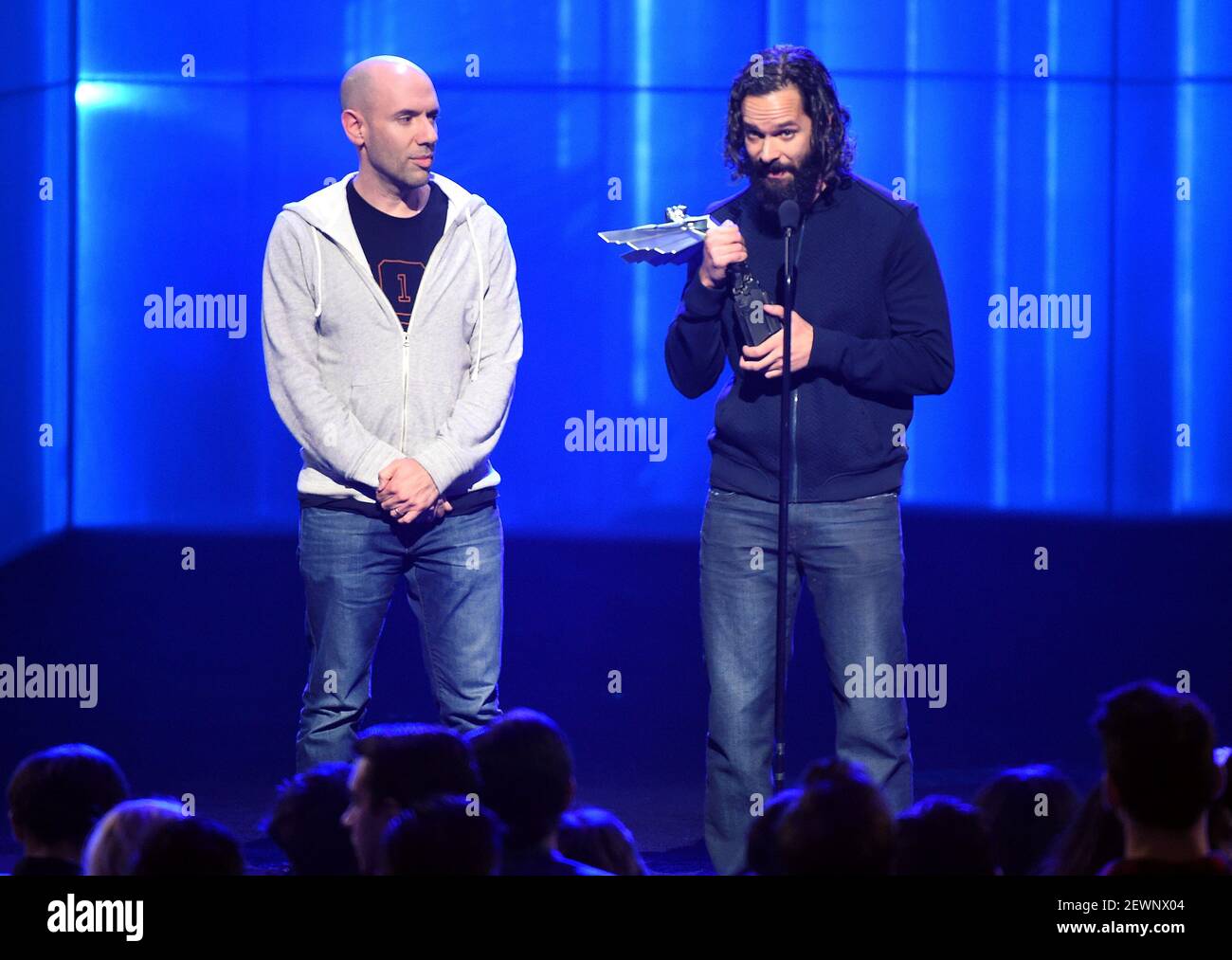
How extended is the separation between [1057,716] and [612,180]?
6.88 feet

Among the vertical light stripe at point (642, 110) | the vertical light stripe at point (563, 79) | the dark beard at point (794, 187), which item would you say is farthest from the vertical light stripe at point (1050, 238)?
the dark beard at point (794, 187)

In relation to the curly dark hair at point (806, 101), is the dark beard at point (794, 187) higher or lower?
lower

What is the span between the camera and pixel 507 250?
3912 millimetres

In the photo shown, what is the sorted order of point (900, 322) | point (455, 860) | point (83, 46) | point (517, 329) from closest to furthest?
point (455, 860), point (900, 322), point (517, 329), point (83, 46)

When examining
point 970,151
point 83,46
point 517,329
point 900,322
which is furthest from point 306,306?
point 970,151

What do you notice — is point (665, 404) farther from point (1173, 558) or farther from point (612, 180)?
point (1173, 558)

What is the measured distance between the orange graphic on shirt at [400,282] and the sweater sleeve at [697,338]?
0.59m

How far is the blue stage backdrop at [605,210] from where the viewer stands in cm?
495

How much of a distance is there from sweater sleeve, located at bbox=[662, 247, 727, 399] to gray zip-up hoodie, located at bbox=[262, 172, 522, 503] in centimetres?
43

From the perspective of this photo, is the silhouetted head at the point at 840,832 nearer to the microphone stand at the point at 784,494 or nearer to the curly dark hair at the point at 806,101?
the microphone stand at the point at 784,494

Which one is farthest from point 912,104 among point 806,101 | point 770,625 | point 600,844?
point 600,844

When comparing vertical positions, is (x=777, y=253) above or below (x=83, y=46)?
below

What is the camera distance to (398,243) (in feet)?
12.5

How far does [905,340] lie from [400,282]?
112 cm
